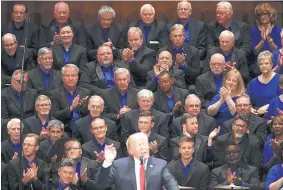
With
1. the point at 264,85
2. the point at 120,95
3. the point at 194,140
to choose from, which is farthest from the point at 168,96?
the point at 264,85

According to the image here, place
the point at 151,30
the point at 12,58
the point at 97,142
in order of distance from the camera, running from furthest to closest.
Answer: the point at 151,30, the point at 12,58, the point at 97,142

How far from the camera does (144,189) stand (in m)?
9.71

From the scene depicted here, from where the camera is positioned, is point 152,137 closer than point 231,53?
Yes

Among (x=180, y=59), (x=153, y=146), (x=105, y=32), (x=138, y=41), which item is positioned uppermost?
(x=105, y=32)

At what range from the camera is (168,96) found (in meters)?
12.2

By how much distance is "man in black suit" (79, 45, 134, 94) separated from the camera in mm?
12516

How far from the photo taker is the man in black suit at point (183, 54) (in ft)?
41.8

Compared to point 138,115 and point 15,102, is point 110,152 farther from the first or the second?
point 15,102

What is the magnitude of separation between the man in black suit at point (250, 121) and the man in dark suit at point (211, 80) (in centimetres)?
64

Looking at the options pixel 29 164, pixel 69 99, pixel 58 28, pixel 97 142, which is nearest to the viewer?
pixel 29 164

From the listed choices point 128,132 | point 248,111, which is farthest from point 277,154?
point 128,132

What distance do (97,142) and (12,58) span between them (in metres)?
2.04

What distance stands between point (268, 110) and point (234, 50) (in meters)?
1.08

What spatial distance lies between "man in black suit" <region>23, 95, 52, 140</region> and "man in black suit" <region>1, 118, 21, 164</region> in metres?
A: 0.25
